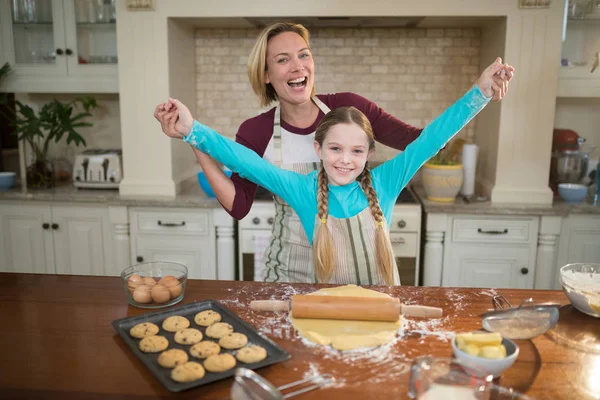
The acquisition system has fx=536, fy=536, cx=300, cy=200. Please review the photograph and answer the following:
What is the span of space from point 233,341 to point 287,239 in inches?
33.4

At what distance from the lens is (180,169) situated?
355 centimetres

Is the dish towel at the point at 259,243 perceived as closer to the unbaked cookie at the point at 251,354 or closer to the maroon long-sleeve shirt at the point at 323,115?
the maroon long-sleeve shirt at the point at 323,115

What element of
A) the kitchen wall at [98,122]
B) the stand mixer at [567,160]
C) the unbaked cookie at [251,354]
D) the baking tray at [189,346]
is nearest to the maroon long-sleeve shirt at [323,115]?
the baking tray at [189,346]

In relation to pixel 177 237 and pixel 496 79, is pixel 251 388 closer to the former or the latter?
pixel 496 79

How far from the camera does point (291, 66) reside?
200 cm

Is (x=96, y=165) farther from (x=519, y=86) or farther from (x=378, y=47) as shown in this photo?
(x=519, y=86)

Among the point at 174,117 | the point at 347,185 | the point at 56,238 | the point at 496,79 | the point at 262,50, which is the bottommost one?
the point at 56,238

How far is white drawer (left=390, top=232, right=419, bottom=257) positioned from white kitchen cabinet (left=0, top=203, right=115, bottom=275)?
176 centimetres

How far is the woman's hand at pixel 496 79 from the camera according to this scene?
5.32 feet

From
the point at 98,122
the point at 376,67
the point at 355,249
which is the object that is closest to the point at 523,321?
the point at 355,249

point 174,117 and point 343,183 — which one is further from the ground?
point 174,117

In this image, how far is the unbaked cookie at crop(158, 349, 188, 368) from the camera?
1206 millimetres

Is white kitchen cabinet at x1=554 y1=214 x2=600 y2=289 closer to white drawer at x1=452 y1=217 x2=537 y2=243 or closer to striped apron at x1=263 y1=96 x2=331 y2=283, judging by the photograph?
white drawer at x1=452 y1=217 x2=537 y2=243

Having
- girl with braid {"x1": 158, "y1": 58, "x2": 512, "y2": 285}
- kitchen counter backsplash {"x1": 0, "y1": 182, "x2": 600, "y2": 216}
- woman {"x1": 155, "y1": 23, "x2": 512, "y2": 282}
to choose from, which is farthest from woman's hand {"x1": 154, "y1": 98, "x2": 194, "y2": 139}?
kitchen counter backsplash {"x1": 0, "y1": 182, "x2": 600, "y2": 216}
